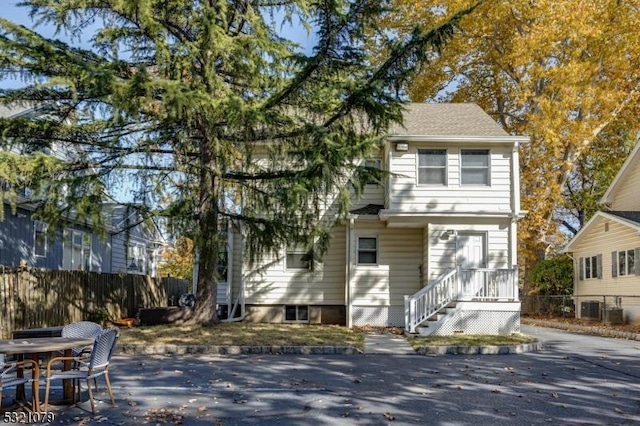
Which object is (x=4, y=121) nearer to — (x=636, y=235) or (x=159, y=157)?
(x=159, y=157)

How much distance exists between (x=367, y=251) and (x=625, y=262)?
10153 millimetres

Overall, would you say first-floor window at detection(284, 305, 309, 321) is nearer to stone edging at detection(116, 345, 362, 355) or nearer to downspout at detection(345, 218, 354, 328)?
downspout at detection(345, 218, 354, 328)

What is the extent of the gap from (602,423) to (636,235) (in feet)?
50.7

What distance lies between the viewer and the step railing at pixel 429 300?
14797 millimetres

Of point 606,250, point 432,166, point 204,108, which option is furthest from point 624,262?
point 204,108

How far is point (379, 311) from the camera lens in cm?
1694

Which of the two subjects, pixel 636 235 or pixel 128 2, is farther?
pixel 636 235

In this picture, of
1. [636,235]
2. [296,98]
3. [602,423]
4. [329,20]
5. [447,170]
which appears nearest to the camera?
[602,423]

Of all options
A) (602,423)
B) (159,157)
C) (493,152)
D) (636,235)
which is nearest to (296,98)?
(159,157)

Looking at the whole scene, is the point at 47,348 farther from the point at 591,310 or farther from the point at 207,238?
the point at 591,310

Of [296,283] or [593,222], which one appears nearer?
[296,283]

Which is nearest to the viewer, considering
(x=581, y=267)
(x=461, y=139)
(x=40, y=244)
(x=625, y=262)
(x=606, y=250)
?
(x=461, y=139)

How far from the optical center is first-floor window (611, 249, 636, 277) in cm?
1984

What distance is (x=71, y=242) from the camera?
17.0m
